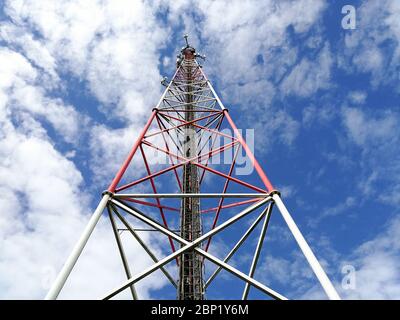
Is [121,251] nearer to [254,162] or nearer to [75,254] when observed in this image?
[75,254]

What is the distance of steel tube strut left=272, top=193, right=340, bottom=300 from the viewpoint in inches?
191

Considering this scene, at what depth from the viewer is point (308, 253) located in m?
5.51

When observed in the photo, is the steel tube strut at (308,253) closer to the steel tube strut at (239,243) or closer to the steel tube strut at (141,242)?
the steel tube strut at (239,243)

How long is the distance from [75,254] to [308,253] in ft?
13.7

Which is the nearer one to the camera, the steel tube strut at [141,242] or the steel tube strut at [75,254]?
the steel tube strut at [75,254]

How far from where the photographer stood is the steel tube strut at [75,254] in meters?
4.73

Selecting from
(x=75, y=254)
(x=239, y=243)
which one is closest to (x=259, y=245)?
(x=239, y=243)

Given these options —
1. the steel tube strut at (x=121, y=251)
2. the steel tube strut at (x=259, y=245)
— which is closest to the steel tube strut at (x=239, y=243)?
the steel tube strut at (x=259, y=245)

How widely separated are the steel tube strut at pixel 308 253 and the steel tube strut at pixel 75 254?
3783 millimetres
